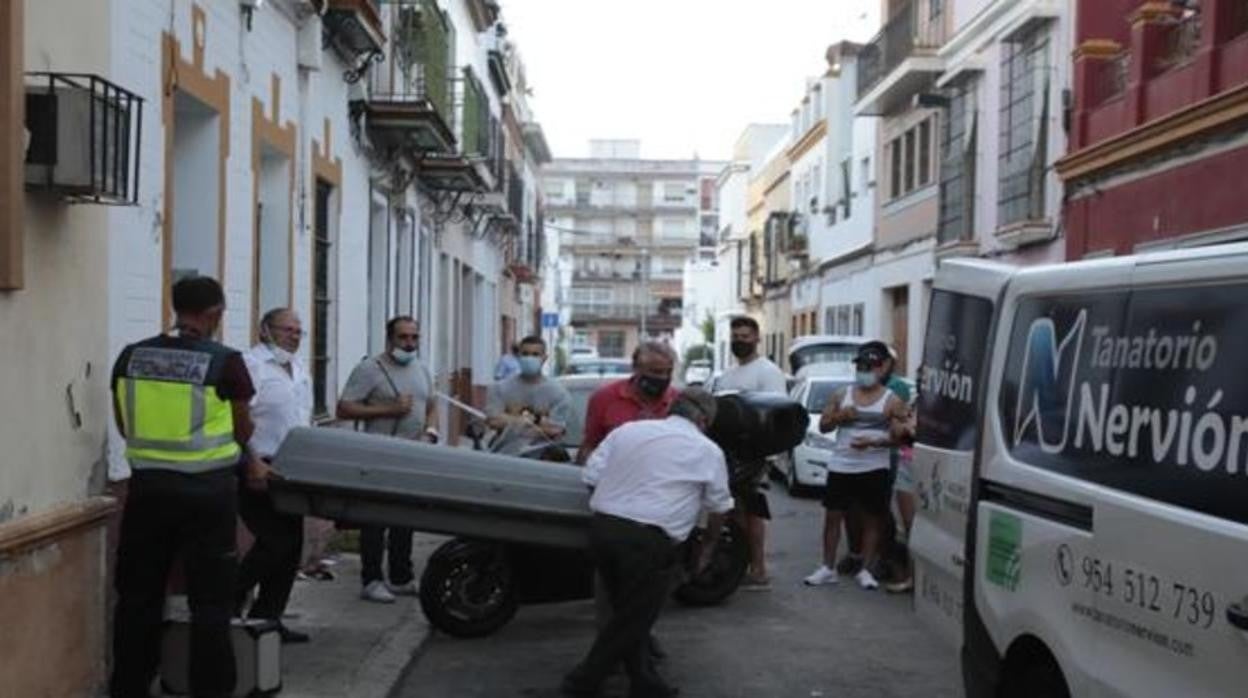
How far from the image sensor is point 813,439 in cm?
1609

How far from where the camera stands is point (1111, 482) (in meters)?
4.14

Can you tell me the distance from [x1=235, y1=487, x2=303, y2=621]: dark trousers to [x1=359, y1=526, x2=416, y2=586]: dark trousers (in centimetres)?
151

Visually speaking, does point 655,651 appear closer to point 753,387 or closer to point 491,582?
point 491,582

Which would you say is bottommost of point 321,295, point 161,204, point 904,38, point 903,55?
point 321,295

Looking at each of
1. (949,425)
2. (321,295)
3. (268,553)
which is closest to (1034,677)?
(949,425)

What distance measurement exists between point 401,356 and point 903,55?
684 inches

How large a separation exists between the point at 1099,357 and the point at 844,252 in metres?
28.7

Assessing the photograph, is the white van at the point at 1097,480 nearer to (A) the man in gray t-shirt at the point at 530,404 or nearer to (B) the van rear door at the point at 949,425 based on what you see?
(B) the van rear door at the point at 949,425

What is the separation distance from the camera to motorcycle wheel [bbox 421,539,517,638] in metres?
7.98

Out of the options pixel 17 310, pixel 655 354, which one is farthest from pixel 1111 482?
pixel 17 310

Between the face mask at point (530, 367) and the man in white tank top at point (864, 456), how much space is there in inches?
79.9

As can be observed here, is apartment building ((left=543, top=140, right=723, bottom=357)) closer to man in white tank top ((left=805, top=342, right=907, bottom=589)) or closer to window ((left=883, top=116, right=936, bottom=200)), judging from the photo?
window ((left=883, top=116, right=936, bottom=200))

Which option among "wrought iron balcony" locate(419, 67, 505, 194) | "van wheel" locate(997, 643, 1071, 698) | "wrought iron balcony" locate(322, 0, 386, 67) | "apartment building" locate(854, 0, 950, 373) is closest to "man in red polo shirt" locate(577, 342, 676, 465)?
"van wheel" locate(997, 643, 1071, 698)

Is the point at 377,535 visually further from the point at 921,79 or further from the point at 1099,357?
the point at 921,79
